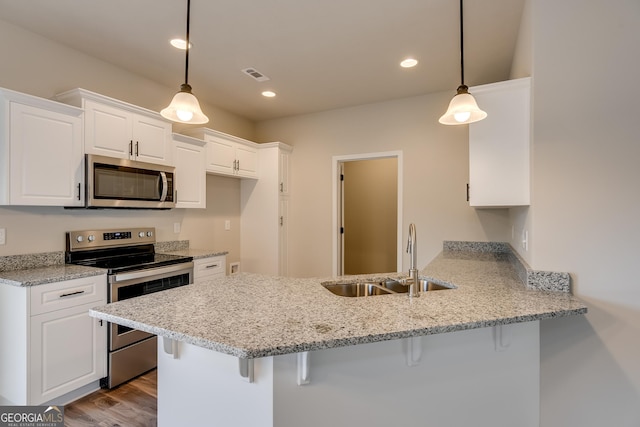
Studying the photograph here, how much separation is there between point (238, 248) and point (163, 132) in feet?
6.05

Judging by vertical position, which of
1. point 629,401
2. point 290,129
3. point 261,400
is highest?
point 290,129

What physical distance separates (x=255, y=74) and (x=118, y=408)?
2.96 meters

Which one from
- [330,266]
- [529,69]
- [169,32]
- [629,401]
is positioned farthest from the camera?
[330,266]

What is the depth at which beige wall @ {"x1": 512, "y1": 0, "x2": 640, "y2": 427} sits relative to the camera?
1577 millimetres

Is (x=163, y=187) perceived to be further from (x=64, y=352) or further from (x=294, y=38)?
(x=294, y=38)

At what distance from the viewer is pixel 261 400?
124 cm

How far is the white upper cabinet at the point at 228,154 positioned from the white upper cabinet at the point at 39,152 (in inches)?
50.8

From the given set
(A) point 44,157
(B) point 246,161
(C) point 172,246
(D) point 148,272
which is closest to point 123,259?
(D) point 148,272

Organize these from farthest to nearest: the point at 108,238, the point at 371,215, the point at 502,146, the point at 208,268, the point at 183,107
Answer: the point at 371,215, the point at 208,268, the point at 108,238, the point at 502,146, the point at 183,107

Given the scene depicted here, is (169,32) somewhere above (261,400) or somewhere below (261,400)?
above

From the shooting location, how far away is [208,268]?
3234mm

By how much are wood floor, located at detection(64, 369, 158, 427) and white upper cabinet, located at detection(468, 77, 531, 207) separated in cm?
263

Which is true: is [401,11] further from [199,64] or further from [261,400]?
[261,400]

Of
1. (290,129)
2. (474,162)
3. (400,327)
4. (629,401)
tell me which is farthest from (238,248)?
(629,401)
